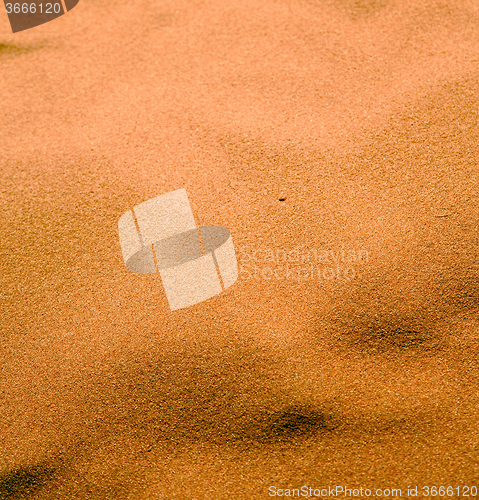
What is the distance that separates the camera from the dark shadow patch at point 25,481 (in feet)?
14.1

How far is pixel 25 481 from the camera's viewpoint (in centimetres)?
437

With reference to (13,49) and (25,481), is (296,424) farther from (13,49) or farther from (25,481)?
(13,49)

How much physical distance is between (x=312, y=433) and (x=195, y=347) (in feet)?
5.10

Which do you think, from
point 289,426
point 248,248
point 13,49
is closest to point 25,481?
point 289,426

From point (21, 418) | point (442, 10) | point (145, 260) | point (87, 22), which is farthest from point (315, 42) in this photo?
point (21, 418)

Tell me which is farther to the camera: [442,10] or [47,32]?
[47,32]

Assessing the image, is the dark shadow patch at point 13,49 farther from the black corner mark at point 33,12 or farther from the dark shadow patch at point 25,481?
the dark shadow patch at point 25,481

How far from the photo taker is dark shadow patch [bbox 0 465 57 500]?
4293mm

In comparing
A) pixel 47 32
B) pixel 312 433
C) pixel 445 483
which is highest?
pixel 47 32

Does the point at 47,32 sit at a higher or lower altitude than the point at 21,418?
higher

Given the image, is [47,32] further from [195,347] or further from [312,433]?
[312,433]

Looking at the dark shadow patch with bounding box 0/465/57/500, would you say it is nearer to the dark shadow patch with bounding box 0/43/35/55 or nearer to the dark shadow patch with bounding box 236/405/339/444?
the dark shadow patch with bounding box 236/405/339/444

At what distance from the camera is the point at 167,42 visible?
7930 millimetres

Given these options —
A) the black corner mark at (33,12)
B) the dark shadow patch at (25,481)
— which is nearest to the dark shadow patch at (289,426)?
the dark shadow patch at (25,481)
